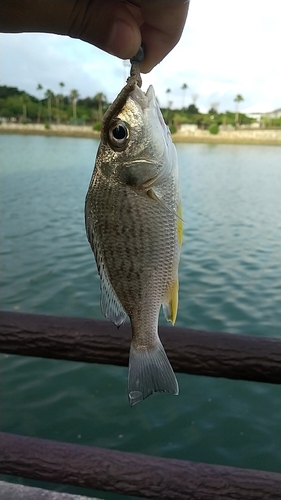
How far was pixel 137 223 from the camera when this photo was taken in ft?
3.49

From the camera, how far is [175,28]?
117 cm

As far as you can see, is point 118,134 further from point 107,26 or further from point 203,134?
point 203,134

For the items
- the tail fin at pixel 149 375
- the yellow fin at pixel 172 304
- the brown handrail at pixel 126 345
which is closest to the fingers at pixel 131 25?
the yellow fin at pixel 172 304

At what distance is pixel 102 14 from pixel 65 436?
3.71 metres

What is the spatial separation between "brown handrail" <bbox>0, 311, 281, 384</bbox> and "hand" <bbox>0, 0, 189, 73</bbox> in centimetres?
150

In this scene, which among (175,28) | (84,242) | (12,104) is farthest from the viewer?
(12,104)

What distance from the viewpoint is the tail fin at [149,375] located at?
1.05 meters

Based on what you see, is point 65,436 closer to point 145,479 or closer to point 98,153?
point 145,479

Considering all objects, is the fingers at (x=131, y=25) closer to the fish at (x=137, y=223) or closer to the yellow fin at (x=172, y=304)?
the fish at (x=137, y=223)

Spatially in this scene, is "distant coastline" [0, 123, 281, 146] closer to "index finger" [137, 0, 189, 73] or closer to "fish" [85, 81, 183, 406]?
"index finger" [137, 0, 189, 73]

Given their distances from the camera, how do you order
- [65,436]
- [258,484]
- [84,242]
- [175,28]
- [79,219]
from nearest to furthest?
1. [175,28]
2. [258,484]
3. [65,436]
4. [84,242]
5. [79,219]

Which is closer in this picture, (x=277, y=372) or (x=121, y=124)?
(x=121, y=124)

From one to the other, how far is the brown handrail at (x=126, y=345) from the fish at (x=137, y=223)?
4.27ft

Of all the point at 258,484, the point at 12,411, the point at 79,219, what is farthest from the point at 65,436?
the point at 79,219
